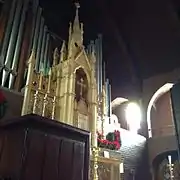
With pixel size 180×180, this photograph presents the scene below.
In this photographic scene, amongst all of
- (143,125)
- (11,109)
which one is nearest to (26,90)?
(11,109)

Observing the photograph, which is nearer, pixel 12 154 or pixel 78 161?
pixel 12 154

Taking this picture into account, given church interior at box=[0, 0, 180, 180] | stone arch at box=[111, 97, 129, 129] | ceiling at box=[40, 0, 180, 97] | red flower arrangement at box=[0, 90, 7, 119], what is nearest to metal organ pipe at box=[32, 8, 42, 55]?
church interior at box=[0, 0, 180, 180]

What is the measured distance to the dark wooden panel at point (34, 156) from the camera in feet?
8.82

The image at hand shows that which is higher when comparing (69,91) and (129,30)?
(129,30)

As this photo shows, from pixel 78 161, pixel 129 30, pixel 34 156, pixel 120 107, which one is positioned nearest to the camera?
pixel 34 156

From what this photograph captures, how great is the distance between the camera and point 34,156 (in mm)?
2812

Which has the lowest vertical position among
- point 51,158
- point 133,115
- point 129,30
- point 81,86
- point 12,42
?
point 51,158

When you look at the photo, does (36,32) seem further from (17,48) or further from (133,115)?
(133,115)

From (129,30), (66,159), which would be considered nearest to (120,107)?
(129,30)

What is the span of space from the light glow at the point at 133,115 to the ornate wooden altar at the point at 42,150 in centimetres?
732

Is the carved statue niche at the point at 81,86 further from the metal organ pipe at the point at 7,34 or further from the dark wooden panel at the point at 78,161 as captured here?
the dark wooden panel at the point at 78,161

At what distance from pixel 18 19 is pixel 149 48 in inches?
208

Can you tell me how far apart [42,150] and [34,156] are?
0.40 feet

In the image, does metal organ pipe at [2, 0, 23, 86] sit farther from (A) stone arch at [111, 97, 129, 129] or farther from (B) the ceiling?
(A) stone arch at [111, 97, 129, 129]
